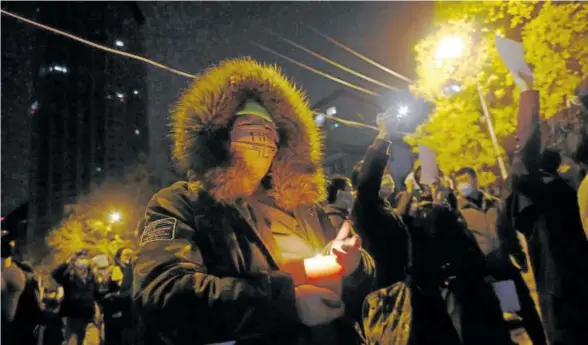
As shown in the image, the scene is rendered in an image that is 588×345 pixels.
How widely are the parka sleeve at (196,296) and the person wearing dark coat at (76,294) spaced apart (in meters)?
4.75

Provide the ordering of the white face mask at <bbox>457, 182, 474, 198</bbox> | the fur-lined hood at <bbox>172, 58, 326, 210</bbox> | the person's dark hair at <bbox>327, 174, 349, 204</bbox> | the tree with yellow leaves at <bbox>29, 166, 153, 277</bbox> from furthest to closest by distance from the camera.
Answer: the tree with yellow leaves at <bbox>29, 166, 153, 277</bbox> < the white face mask at <bbox>457, 182, 474, 198</bbox> < the person's dark hair at <bbox>327, 174, 349, 204</bbox> < the fur-lined hood at <bbox>172, 58, 326, 210</bbox>

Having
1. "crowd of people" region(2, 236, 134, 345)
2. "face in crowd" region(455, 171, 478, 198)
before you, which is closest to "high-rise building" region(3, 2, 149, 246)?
"crowd of people" region(2, 236, 134, 345)

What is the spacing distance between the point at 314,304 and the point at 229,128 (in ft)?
2.20

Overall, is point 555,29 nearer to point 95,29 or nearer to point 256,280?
point 256,280

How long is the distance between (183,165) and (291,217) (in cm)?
43

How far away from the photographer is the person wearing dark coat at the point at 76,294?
17.0 feet

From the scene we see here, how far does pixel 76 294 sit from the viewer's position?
5.21 meters

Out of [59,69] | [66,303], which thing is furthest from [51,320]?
[59,69]

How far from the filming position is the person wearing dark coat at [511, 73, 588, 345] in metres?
2.82

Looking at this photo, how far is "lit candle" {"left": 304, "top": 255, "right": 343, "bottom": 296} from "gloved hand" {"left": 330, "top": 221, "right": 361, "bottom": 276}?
17 millimetres

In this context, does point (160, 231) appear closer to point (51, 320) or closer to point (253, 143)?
point (253, 143)

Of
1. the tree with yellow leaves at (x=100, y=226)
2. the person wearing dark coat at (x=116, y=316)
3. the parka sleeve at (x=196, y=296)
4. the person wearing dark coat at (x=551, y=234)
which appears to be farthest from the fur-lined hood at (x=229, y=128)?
the tree with yellow leaves at (x=100, y=226)

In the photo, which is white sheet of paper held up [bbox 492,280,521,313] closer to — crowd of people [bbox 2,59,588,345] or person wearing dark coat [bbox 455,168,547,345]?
crowd of people [bbox 2,59,588,345]

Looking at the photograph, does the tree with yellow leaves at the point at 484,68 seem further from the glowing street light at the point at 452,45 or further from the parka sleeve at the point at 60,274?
the parka sleeve at the point at 60,274
